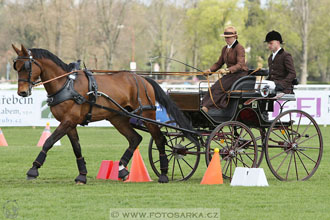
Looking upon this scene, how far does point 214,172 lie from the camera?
911cm

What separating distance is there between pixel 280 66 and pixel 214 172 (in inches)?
77.7

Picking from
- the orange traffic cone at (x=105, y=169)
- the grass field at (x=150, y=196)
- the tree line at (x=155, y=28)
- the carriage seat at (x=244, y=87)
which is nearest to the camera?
the grass field at (x=150, y=196)

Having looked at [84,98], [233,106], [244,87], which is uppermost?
[244,87]

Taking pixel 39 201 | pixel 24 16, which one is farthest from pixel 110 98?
pixel 24 16

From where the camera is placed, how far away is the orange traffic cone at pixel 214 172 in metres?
9.06

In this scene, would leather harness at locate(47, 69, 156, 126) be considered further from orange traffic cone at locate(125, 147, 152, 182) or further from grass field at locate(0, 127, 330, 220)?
grass field at locate(0, 127, 330, 220)

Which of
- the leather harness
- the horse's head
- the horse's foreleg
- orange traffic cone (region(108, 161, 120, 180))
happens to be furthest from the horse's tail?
the horse's head

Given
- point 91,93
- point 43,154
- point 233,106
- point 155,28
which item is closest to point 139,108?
point 91,93

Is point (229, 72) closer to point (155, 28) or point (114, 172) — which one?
point (114, 172)

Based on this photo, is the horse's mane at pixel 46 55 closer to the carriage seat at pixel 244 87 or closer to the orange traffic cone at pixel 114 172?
the orange traffic cone at pixel 114 172

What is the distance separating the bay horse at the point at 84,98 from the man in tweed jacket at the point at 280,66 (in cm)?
146

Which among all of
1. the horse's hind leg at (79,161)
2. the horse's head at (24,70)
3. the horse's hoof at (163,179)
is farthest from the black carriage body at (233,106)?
the horse's head at (24,70)

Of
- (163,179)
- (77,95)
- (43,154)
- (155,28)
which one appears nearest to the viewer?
(43,154)

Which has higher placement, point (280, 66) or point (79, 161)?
point (280, 66)
